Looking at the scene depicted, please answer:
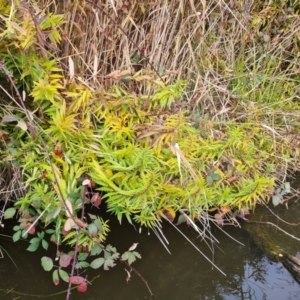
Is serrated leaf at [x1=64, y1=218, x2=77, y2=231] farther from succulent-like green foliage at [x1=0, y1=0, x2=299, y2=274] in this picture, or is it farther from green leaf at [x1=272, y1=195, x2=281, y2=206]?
green leaf at [x1=272, y1=195, x2=281, y2=206]

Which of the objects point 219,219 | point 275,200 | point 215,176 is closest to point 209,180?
point 215,176

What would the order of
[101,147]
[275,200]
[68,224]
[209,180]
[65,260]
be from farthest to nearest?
[275,200] < [209,180] < [101,147] < [65,260] < [68,224]

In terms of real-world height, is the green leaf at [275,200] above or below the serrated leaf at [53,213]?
below

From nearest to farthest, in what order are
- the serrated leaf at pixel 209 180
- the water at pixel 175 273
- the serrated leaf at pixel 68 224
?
the serrated leaf at pixel 68 224, the water at pixel 175 273, the serrated leaf at pixel 209 180

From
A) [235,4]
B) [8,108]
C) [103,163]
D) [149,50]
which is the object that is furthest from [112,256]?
[235,4]

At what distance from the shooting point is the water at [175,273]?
1.97 m

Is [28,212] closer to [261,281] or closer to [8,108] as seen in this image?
[8,108]

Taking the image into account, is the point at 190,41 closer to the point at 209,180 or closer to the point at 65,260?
the point at 209,180

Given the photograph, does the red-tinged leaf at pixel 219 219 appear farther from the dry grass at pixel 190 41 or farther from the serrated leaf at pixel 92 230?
the serrated leaf at pixel 92 230

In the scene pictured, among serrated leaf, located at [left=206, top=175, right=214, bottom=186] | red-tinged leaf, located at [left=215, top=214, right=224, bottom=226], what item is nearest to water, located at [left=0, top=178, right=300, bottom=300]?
red-tinged leaf, located at [left=215, top=214, right=224, bottom=226]

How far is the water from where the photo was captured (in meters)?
1.97

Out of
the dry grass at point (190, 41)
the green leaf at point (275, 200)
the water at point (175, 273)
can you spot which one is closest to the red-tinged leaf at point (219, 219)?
the water at point (175, 273)

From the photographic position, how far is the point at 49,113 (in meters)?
1.87

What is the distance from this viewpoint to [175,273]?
2.11 m
